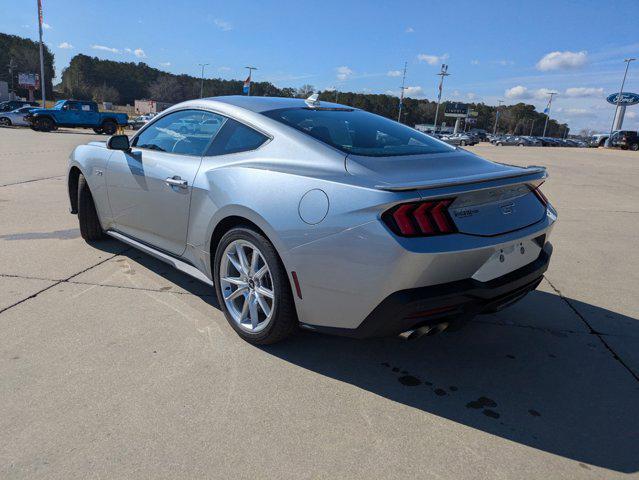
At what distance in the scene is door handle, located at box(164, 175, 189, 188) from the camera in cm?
328

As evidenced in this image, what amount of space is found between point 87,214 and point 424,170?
367 centimetres

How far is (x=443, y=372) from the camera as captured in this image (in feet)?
9.25

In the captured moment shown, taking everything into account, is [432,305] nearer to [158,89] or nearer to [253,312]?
[253,312]

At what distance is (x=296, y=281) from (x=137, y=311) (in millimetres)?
1499

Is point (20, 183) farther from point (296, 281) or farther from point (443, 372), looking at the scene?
point (443, 372)

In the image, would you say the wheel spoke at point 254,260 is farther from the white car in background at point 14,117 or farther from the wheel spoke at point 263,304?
the white car in background at point 14,117

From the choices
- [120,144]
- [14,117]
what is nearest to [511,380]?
[120,144]

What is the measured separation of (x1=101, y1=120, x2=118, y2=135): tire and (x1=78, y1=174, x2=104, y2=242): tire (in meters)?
25.8

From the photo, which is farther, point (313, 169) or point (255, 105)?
point (255, 105)

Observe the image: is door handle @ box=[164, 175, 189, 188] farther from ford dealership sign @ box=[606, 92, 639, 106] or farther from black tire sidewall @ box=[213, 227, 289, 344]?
ford dealership sign @ box=[606, 92, 639, 106]

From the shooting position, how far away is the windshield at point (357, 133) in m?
2.89

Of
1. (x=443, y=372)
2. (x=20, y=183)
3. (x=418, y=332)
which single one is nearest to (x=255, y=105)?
(x=418, y=332)

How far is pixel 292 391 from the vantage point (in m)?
2.56

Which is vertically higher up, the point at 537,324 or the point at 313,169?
the point at 313,169
